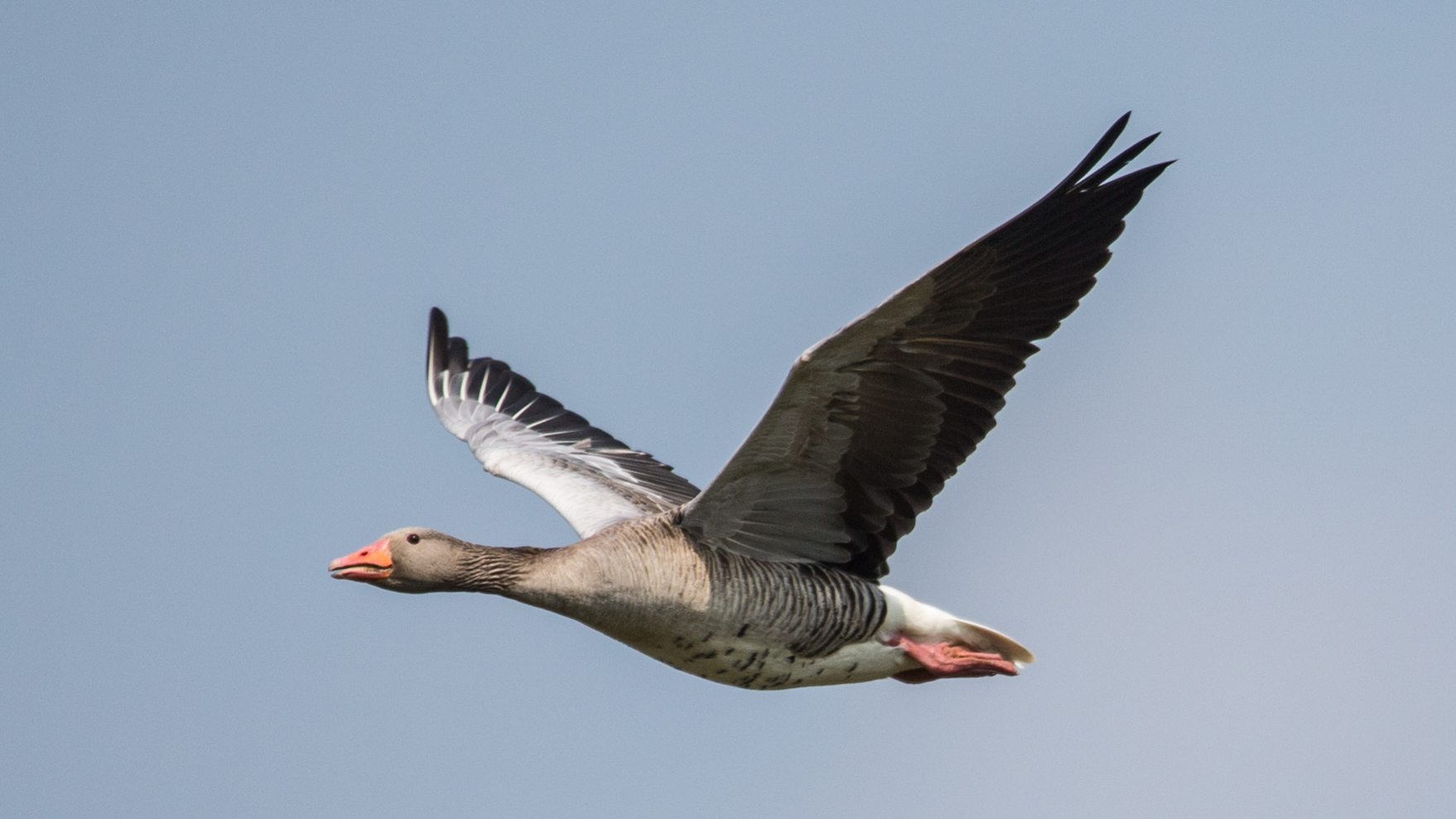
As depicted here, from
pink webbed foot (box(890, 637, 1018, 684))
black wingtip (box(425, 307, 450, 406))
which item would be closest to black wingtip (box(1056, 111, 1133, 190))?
pink webbed foot (box(890, 637, 1018, 684))

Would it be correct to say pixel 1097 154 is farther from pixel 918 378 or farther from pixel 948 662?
pixel 948 662

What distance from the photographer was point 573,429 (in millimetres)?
17375

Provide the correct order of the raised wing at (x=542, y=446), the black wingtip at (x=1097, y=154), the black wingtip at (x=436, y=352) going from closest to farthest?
1. the black wingtip at (x=1097, y=154)
2. the raised wing at (x=542, y=446)
3. the black wingtip at (x=436, y=352)

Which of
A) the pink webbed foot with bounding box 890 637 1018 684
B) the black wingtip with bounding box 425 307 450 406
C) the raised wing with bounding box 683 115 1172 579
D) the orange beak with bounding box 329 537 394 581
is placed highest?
the black wingtip with bounding box 425 307 450 406

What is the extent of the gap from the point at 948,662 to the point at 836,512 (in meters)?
1.55

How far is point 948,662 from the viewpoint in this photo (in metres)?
12.8

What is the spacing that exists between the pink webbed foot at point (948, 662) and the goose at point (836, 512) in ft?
0.06

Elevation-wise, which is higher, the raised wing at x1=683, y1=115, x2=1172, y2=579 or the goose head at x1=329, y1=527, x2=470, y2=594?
the raised wing at x1=683, y1=115, x2=1172, y2=579

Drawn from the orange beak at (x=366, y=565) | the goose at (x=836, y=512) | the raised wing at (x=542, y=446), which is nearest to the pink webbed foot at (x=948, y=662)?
the goose at (x=836, y=512)

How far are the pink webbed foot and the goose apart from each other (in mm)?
18

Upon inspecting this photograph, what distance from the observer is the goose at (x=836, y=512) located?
37.3 feet

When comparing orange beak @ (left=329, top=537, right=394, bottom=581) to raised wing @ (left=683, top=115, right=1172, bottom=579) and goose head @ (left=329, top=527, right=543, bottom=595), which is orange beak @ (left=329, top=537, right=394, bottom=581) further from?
raised wing @ (left=683, top=115, right=1172, bottom=579)

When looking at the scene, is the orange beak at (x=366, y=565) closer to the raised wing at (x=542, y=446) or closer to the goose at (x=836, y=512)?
the goose at (x=836, y=512)

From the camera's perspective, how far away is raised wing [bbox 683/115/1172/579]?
11234 mm
